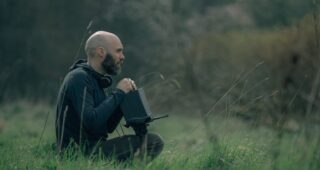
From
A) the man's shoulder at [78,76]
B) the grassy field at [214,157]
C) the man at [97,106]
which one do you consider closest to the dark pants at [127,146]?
the man at [97,106]

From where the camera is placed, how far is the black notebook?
20.7 feet

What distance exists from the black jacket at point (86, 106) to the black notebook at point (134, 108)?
5cm

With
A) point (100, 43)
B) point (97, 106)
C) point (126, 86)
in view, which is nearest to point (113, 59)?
point (100, 43)

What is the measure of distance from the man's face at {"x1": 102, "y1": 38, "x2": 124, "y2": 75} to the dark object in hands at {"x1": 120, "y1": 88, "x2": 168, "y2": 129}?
35cm

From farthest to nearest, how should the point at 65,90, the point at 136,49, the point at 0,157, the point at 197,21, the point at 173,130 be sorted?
the point at 197,21 < the point at 136,49 < the point at 173,130 < the point at 65,90 < the point at 0,157

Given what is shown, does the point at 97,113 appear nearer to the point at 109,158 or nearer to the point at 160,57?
the point at 109,158

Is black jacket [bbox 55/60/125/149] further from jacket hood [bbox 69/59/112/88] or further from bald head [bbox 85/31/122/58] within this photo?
bald head [bbox 85/31/122/58]

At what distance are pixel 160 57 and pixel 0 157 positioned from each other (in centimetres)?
2212

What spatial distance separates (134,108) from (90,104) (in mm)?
353

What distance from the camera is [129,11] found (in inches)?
1113

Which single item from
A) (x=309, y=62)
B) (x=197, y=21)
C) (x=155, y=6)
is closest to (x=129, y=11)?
(x=155, y=6)

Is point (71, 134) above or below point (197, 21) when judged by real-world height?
above

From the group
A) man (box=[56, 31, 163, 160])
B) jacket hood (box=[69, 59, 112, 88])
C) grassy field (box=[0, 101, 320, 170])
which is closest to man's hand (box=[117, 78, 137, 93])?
man (box=[56, 31, 163, 160])

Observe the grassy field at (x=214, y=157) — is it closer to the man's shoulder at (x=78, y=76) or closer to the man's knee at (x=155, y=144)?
the man's knee at (x=155, y=144)
